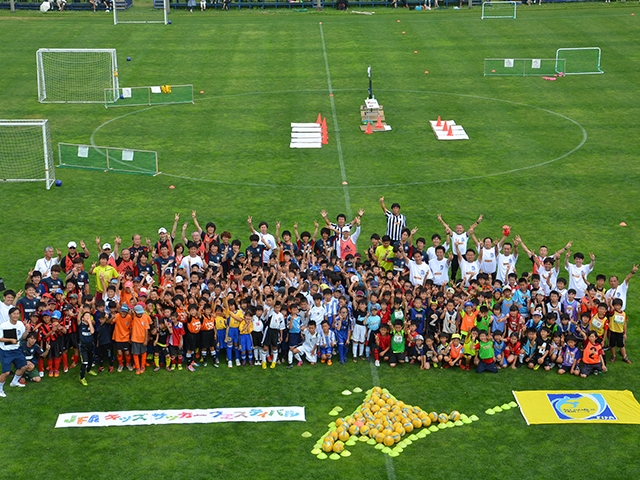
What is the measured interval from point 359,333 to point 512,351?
11.0 feet

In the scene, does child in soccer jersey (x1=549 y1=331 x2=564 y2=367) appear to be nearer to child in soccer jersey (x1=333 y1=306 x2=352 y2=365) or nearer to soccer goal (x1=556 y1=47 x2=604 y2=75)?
child in soccer jersey (x1=333 y1=306 x2=352 y2=365)

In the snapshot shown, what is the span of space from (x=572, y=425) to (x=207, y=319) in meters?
7.87

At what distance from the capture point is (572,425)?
714 inches

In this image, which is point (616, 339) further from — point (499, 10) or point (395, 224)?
point (499, 10)

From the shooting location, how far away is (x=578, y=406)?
61.4ft

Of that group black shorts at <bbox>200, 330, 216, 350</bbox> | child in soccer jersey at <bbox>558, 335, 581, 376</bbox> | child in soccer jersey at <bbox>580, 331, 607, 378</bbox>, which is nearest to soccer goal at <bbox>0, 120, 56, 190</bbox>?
black shorts at <bbox>200, 330, 216, 350</bbox>

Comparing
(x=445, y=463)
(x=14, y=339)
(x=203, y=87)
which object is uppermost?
(x=203, y=87)

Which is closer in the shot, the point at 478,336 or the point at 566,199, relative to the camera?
the point at 478,336

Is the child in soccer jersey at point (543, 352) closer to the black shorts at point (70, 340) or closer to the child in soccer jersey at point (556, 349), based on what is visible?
the child in soccer jersey at point (556, 349)

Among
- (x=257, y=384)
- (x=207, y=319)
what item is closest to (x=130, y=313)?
(x=207, y=319)

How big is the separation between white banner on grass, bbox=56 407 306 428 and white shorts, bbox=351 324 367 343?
252cm

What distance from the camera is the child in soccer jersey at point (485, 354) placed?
20.0 metres

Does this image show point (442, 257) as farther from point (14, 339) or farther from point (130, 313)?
point (14, 339)

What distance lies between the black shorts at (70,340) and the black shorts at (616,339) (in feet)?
38.4
